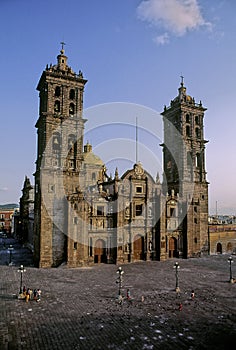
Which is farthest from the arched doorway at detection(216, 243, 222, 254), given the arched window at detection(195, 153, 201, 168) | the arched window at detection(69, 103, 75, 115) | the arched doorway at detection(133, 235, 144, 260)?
the arched window at detection(69, 103, 75, 115)

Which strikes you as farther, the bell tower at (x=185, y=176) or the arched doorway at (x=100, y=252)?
the bell tower at (x=185, y=176)

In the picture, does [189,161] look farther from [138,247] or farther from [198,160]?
[138,247]

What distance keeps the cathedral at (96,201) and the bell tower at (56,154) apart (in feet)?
0.44

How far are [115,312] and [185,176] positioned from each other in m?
34.3

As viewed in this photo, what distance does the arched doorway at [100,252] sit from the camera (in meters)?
43.8

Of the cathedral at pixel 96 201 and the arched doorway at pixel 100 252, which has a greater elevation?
the cathedral at pixel 96 201

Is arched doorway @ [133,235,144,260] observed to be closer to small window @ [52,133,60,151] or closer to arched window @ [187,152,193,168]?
arched window @ [187,152,193,168]

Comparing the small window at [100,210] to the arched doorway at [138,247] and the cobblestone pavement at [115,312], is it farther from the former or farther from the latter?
the cobblestone pavement at [115,312]

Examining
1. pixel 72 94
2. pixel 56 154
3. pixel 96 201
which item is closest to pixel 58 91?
pixel 72 94

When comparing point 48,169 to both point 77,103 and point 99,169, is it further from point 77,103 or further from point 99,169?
point 99,169

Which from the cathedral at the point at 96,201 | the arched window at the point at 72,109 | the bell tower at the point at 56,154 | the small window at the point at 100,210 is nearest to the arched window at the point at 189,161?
the cathedral at the point at 96,201

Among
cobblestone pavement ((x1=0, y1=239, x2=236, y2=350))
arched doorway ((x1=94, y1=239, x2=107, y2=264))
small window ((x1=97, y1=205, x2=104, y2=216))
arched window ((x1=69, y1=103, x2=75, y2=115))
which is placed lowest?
cobblestone pavement ((x1=0, y1=239, x2=236, y2=350))

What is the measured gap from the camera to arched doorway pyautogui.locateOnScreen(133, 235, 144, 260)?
46.5 meters

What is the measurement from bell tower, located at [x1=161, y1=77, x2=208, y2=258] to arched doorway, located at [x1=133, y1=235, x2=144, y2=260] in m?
4.57
